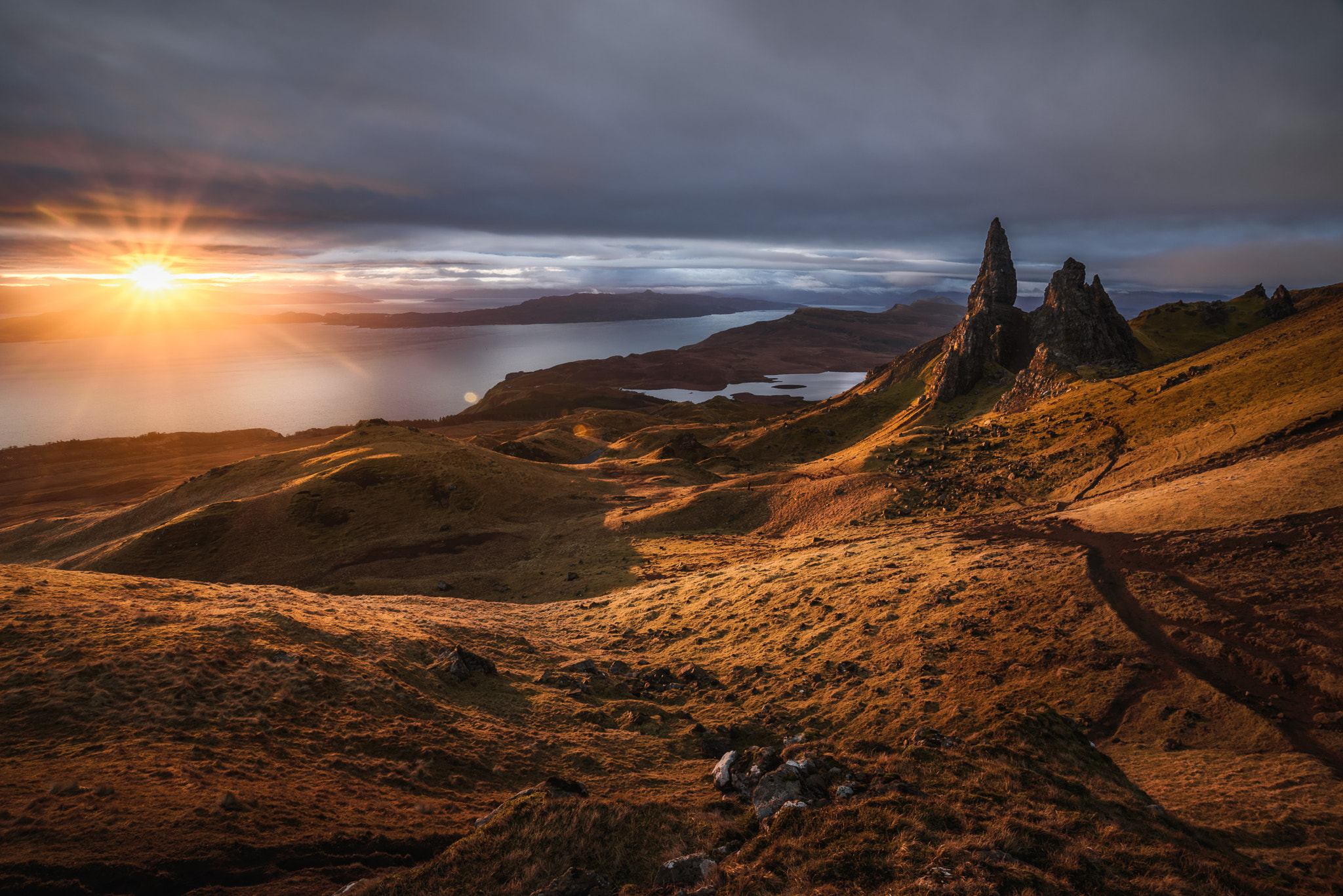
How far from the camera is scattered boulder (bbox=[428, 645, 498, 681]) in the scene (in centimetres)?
1920

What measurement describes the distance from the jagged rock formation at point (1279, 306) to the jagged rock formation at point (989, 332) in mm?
32009

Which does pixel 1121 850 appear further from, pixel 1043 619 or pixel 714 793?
pixel 1043 619

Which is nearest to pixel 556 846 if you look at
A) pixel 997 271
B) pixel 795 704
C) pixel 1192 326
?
pixel 795 704

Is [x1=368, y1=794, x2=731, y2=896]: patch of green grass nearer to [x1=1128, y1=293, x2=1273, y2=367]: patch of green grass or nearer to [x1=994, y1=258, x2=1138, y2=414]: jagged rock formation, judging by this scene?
[x1=994, y1=258, x2=1138, y2=414]: jagged rock formation

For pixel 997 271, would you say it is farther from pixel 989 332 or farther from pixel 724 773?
pixel 724 773

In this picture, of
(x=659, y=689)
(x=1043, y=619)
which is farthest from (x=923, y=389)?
(x=659, y=689)

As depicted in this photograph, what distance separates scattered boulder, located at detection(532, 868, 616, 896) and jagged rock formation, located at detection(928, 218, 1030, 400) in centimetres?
8684

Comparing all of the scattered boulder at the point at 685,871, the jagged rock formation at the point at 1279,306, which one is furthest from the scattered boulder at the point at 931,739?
the jagged rock formation at the point at 1279,306

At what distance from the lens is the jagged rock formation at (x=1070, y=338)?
69438 millimetres

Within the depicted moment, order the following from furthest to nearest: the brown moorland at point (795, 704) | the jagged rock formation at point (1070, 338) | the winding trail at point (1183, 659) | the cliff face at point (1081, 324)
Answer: the cliff face at point (1081, 324)
the jagged rock formation at point (1070, 338)
the winding trail at point (1183, 659)
the brown moorland at point (795, 704)

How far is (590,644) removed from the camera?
1022 inches

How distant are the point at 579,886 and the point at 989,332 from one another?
98389 mm

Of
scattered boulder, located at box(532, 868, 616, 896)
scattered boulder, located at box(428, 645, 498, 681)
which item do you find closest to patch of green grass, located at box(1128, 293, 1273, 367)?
scattered boulder, located at box(428, 645, 498, 681)

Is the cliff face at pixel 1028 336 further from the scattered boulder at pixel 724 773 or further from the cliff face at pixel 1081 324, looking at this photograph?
the scattered boulder at pixel 724 773
